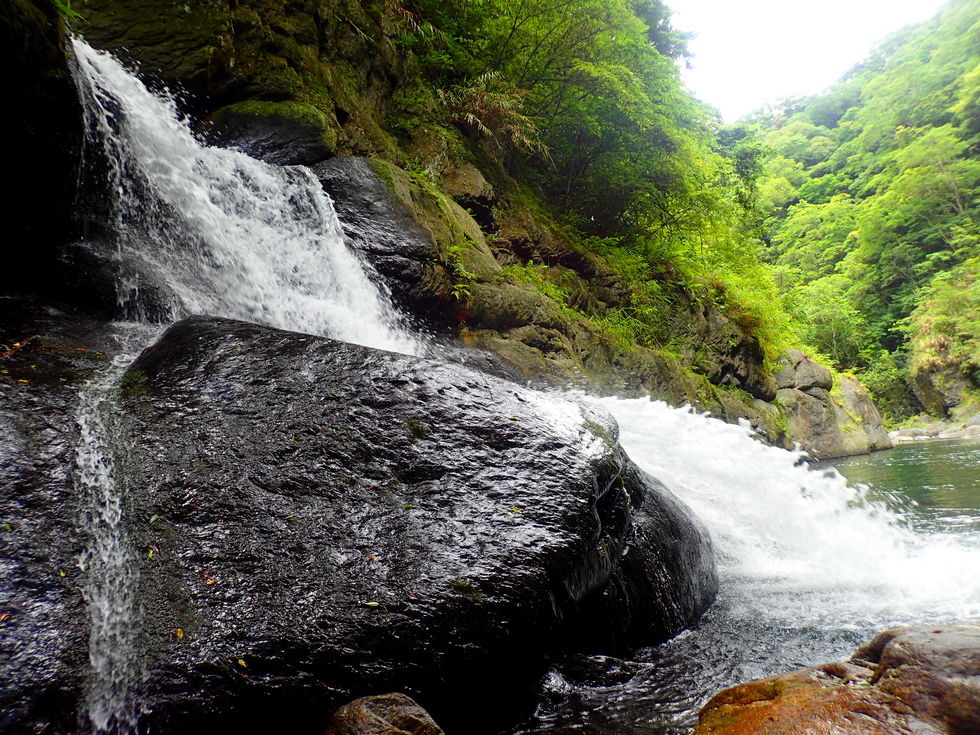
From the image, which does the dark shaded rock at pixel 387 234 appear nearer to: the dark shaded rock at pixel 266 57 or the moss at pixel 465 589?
the dark shaded rock at pixel 266 57

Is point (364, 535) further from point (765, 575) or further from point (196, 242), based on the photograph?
point (196, 242)

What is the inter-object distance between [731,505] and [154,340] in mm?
5051

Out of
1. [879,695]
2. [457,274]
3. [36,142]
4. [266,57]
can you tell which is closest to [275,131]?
[266,57]

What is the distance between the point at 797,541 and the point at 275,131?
748cm

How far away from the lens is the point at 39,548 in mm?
1692

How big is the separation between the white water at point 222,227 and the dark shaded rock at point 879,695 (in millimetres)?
4408

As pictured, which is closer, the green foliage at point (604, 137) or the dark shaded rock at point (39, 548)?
the dark shaded rock at point (39, 548)

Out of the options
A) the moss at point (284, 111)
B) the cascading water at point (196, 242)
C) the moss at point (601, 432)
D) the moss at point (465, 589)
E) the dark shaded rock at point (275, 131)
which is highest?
the moss at point (284, 111)

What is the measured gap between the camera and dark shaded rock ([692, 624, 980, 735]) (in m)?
1.45

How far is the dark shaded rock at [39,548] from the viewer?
1415 millimetres

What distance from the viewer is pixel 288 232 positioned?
580 centimetres

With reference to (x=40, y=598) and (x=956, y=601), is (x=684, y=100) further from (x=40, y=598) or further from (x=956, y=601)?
(x=40, y=598)

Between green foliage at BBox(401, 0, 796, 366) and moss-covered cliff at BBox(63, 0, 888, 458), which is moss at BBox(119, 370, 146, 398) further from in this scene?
green foliage at BBox(401, 0, 796, 366)

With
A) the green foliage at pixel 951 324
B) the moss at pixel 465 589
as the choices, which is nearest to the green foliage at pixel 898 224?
the green foliage at pixel 951 324
